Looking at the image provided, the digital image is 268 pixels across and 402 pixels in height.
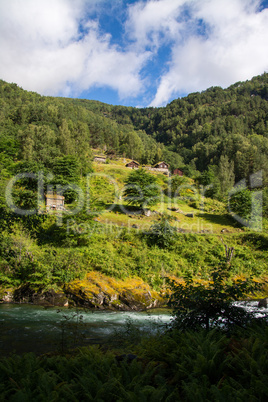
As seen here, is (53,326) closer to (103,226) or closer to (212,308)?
(212,308)

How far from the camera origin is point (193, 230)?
26.5 meters

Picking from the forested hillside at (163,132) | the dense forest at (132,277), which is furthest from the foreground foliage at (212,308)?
the forested hillside at (163,132)

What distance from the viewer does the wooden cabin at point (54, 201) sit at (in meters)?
27.3

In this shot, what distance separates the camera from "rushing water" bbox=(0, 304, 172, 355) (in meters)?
7.58

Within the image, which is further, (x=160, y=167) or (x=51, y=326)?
(x=160, y=167)

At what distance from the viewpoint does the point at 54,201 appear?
28.3m

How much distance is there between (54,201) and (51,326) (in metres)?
20.2

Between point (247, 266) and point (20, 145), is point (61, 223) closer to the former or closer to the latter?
point (247, 266)

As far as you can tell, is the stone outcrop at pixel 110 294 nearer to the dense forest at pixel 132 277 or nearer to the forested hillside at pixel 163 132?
the dense forest at pixel 132 277

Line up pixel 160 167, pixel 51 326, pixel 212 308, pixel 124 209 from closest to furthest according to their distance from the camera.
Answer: pixel 212 308 < pixel 51 326 < pixel 124 209 < pixel 160 167

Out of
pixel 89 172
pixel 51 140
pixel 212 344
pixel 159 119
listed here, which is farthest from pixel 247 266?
pixel 159 119

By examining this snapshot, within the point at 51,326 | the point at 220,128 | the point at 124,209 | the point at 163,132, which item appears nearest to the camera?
the point at 51,326

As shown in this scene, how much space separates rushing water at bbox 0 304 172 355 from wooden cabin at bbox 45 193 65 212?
15.4m

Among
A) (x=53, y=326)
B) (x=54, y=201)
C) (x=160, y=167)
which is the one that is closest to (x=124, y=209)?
(x=54, y=201)
